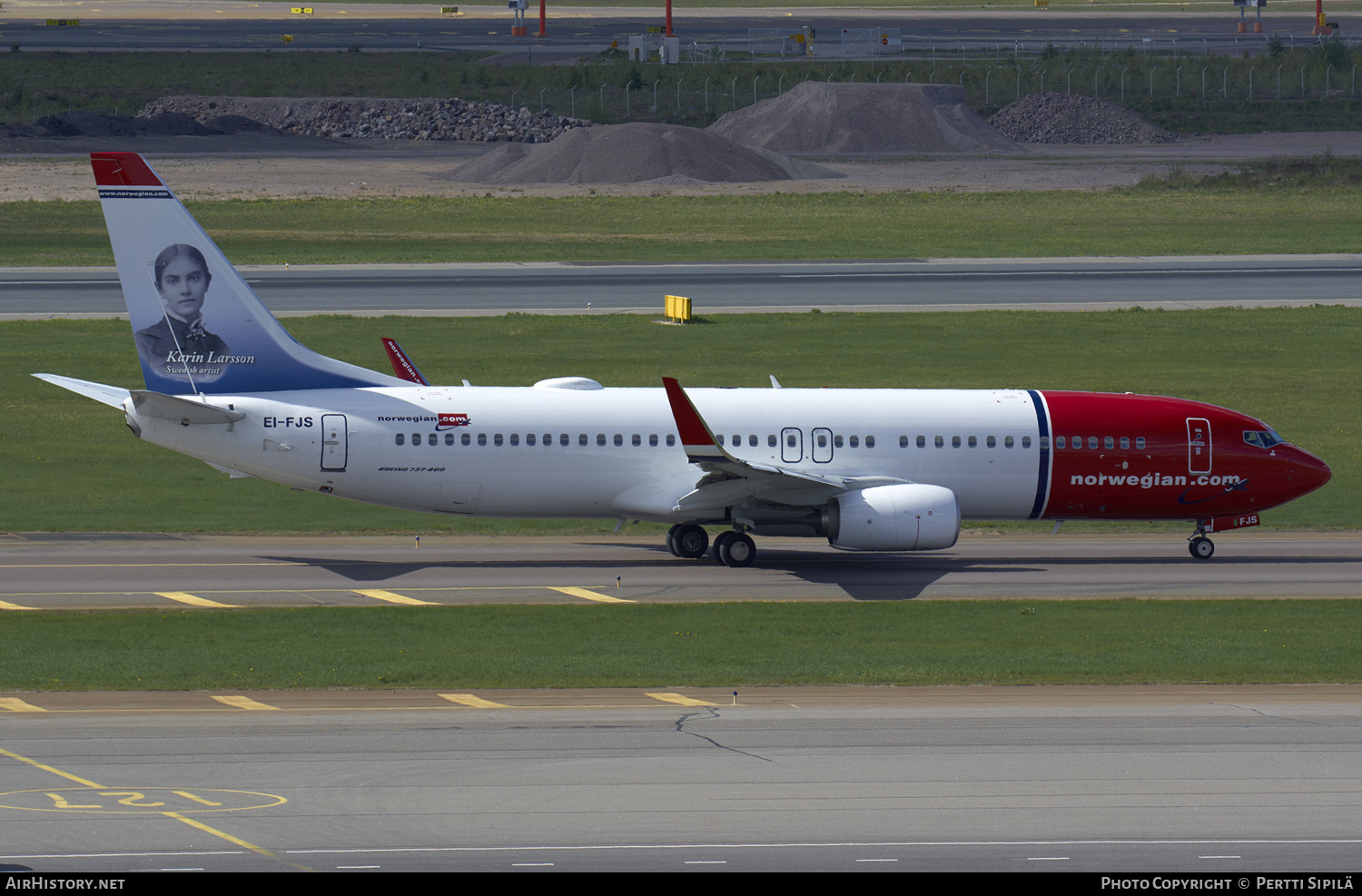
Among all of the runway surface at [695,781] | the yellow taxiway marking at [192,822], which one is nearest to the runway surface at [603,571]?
the runway surface at [695,781]

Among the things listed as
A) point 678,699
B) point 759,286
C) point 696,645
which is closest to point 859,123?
point 759,286

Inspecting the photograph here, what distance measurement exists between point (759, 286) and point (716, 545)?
45.9 metres

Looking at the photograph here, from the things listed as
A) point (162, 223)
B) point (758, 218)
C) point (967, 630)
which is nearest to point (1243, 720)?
point (967, 630)

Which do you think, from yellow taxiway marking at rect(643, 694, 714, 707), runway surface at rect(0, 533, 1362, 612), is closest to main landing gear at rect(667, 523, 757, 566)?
runway surface at rect(0, 533, 1362, 612)

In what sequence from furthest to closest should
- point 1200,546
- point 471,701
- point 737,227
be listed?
1. point 737,227
2. point 1200,546
3. point 471,701

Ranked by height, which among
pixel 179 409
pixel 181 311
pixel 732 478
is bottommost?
pixel 732 478

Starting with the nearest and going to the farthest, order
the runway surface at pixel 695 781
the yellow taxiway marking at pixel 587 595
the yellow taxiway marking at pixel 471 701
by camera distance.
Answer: the runway surface at pixel 695 781 < the yellow taxiway marking at pixel 471 701 < the yellow taxiway marking at pixel 587 595

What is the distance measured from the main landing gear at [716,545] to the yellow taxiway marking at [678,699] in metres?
11.7

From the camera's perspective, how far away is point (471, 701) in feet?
91.7

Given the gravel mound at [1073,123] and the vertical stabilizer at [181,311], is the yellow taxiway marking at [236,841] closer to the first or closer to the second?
the vertical stabilizer at [181,311]

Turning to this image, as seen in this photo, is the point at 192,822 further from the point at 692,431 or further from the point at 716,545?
the point at 716,545

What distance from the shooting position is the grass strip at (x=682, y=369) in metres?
46.0
